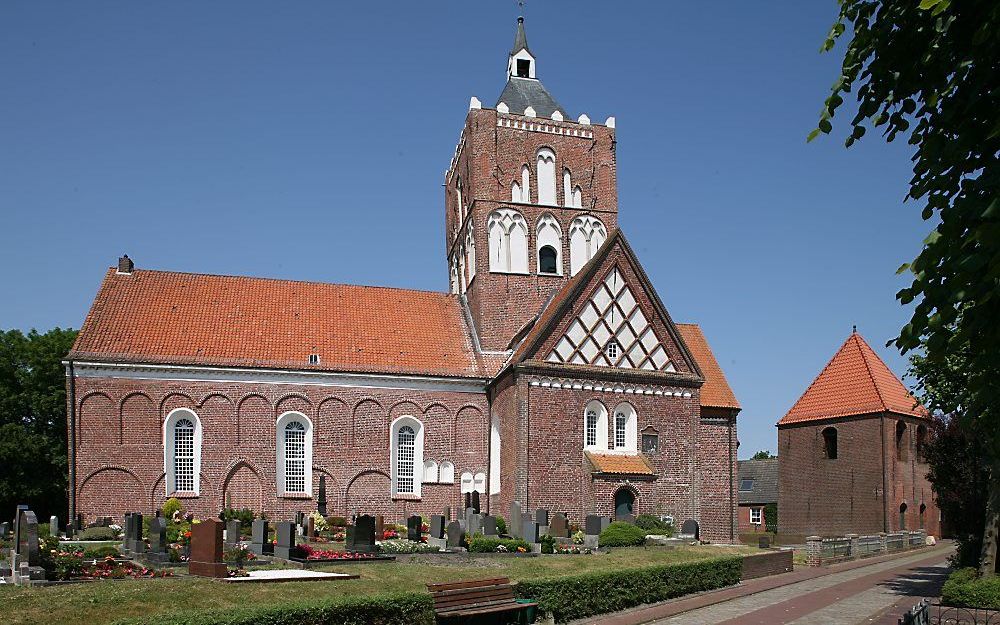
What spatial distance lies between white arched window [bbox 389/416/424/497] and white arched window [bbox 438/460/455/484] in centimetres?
88

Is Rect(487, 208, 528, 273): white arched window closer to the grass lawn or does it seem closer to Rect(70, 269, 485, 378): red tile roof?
Rect(70, 269, 485, 378): red tile roof

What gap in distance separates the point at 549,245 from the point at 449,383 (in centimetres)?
830

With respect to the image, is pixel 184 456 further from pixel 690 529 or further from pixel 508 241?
pixel 690 529

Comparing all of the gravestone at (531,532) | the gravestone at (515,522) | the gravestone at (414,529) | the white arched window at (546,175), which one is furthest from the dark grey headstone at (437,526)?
the white arched window at (546,175)

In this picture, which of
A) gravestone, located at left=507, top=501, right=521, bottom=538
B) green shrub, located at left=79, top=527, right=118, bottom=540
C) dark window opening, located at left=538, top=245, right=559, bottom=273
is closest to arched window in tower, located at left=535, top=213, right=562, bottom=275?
dark window opening, located at left=538, top=245, right=559, bottom=273

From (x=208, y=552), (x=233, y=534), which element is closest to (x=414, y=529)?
(x=233, y=534)

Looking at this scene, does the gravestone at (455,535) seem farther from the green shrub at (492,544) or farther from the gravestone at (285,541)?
the gravestone at (285,541)

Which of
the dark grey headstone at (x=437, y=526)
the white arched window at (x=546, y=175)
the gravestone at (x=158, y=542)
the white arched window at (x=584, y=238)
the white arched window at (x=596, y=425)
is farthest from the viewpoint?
the white arched window at (x=546, y=175)

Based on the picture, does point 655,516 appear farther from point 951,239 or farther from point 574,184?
point 951,239

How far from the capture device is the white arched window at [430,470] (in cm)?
3931

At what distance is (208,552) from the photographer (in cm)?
2155

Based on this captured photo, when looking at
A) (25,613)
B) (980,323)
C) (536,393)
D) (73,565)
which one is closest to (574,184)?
(536,393)

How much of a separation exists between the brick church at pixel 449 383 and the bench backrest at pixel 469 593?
15.7 meters

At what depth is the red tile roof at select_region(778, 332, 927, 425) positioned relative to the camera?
46656 millimetres
